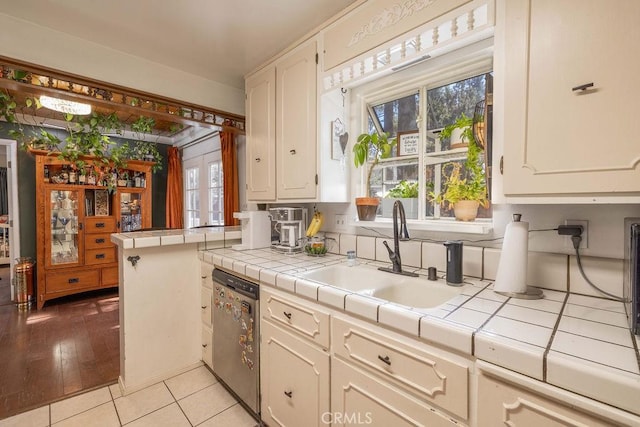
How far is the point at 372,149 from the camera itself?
197 centimetres

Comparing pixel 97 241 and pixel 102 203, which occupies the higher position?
pixel 102 203

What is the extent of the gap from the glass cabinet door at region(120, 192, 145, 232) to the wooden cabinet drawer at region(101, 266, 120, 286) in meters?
0.56

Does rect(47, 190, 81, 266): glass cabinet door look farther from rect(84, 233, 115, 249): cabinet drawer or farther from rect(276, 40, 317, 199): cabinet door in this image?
rect(276, 40, 317, 199): cabinet door

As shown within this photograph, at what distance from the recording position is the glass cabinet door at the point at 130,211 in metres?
4.08

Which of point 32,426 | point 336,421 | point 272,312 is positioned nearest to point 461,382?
point 336,421

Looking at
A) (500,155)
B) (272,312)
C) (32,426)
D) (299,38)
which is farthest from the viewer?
(299,38)

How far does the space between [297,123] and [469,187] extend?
3.70 feet

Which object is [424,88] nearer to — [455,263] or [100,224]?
[455,263]

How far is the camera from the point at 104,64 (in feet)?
6.31

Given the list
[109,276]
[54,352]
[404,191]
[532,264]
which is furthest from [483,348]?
[109,276]

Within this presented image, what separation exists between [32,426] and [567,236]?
280 cm

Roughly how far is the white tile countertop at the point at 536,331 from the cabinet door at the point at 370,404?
0.72ft

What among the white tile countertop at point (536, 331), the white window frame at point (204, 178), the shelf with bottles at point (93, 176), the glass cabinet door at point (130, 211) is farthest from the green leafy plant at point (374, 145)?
the glass cabinet door at point (130, 211)

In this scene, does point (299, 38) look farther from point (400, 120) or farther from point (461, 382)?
point (461, 382)
